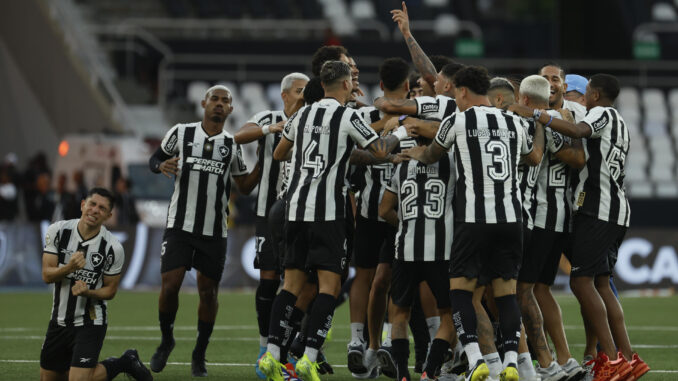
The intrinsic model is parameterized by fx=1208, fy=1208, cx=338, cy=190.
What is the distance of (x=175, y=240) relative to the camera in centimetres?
1011

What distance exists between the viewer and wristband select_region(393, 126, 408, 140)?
876 centimetres

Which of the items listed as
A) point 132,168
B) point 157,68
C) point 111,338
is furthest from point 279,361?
point 157,68

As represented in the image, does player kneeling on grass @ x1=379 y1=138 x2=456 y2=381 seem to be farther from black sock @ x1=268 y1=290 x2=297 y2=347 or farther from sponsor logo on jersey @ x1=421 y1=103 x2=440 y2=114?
black sock @ x1=268 y1=290 x2=297 y2=347

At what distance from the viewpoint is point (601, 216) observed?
30.2 ft

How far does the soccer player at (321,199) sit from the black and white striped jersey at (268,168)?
1.34 meters

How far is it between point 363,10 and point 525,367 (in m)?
21.5

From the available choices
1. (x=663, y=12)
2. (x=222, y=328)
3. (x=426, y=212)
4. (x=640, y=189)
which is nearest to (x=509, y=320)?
→ (x=426, y=212)

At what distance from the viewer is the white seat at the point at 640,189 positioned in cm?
2422

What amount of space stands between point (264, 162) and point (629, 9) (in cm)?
2083

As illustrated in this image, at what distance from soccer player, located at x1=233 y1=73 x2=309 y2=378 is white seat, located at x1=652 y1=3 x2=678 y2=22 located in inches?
833

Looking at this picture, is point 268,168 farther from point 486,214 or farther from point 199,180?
point 486,214

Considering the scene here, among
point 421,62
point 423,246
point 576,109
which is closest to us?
point 423,246

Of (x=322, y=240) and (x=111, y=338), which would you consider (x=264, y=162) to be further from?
(x=111, y=338)

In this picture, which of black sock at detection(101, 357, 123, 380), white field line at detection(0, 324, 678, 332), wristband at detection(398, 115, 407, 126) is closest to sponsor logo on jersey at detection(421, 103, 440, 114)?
wristband at detection(398, 115, 407, 126)
